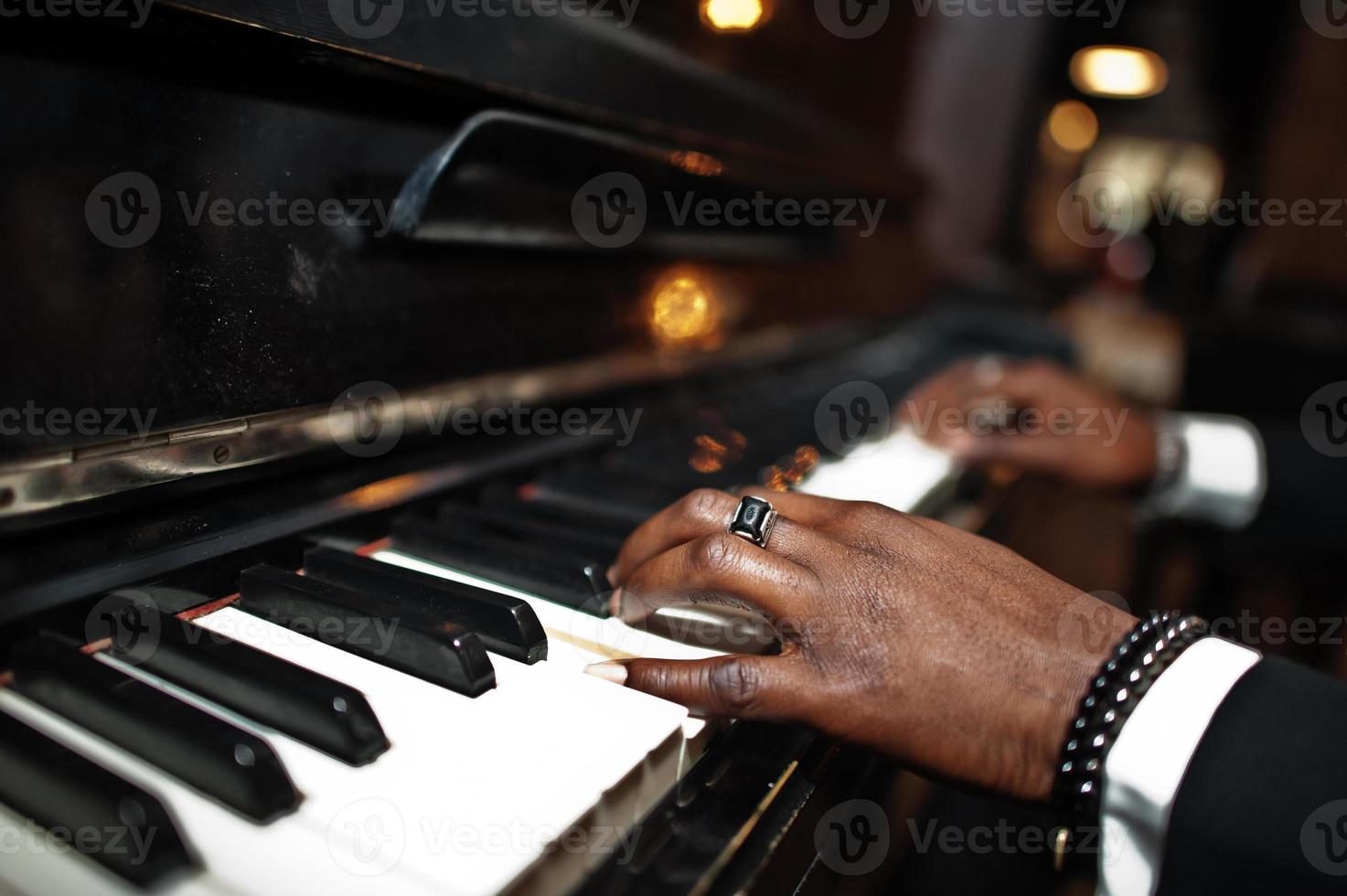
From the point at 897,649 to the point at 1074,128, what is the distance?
29.9 ft

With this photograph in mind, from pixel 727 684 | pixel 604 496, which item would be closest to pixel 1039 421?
pixel 604 496

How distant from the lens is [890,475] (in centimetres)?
126

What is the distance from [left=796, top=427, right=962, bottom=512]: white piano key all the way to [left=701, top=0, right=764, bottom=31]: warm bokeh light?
2.53ft

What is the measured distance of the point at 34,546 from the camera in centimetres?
62

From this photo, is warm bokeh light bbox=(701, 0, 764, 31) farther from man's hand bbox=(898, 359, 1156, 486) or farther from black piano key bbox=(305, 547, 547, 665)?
black piano key bbox=(305, 547, 547, 665)

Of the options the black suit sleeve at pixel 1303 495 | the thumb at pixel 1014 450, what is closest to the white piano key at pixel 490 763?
the thumb at pixel 1014 450

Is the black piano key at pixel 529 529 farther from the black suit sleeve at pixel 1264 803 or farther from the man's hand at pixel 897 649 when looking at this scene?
the black suit sleeve at pixel 1264 803

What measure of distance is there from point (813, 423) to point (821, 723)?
84 cm

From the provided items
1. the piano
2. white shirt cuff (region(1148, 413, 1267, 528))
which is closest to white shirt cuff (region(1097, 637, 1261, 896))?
the piano

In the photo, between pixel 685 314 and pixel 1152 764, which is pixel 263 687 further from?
pixel 685 314

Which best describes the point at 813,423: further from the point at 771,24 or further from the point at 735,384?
the point at 771,24

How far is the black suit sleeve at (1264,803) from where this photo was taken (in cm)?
62

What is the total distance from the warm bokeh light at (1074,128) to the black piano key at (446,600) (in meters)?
8.40

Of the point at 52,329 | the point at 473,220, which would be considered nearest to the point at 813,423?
the point at 473,220
